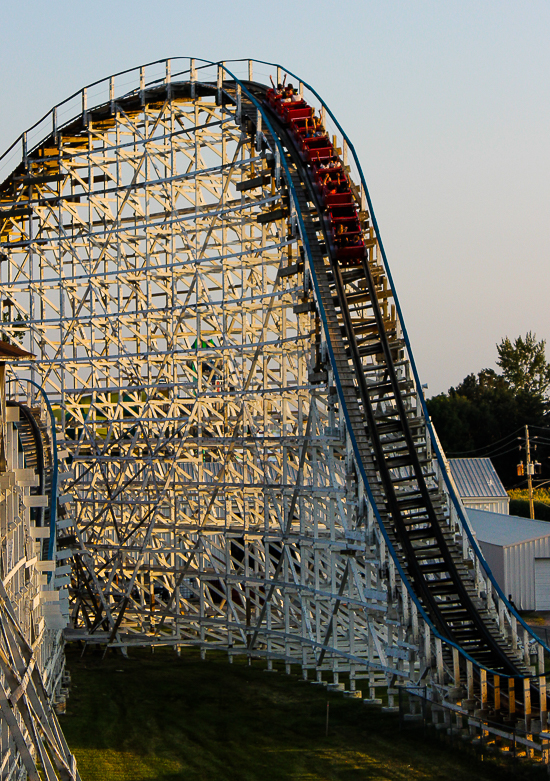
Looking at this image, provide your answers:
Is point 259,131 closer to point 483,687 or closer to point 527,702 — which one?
point 483,687

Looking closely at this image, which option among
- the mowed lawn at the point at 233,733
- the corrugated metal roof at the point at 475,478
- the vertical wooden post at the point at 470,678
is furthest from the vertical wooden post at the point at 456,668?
the corrugated metal roof at the point at 475,478

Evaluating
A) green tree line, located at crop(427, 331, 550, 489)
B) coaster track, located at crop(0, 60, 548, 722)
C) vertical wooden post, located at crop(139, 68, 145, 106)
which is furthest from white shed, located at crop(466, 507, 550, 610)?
green tree line, located at crop(427, 331, 550, 489)

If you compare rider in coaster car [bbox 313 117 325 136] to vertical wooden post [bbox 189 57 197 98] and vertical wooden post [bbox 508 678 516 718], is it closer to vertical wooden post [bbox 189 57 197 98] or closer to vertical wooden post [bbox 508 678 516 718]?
vertical wooden post [bbox 189 57 197 98]

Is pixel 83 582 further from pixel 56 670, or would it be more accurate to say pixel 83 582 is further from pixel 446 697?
pixel 446 697

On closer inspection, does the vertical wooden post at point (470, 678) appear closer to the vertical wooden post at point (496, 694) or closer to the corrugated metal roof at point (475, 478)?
the vertical wooden post at point (496, 694)

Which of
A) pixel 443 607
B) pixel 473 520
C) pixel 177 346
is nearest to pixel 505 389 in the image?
pixel 473 520

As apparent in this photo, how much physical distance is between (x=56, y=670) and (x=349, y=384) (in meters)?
7.04

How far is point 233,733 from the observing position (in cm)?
1695

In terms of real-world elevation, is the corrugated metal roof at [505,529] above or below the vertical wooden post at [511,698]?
above

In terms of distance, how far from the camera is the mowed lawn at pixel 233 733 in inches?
587

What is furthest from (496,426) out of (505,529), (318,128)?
(318,128)

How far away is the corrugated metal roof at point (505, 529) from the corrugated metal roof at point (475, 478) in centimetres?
503

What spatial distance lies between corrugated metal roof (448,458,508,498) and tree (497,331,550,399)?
3207cm

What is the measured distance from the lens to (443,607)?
57.3 ft
